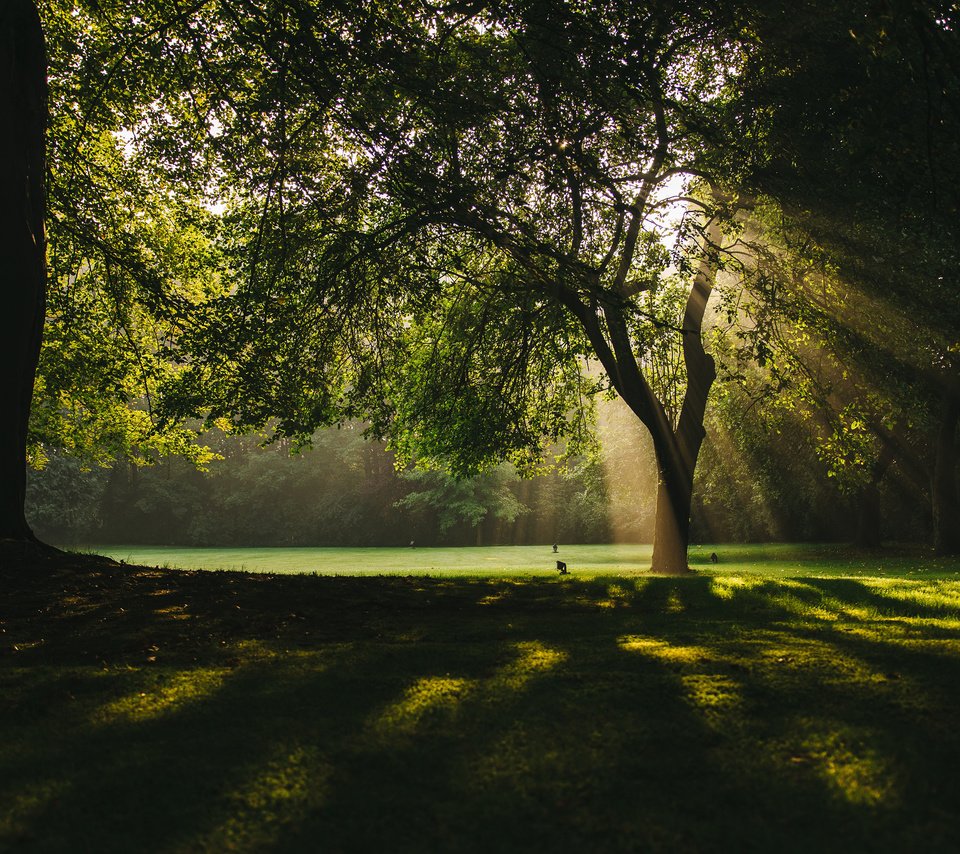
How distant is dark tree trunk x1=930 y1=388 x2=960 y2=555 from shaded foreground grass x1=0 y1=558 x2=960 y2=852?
829 inches

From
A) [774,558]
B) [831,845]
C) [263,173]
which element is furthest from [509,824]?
[774,558]

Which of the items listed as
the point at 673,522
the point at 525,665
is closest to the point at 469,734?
the point at 525,665

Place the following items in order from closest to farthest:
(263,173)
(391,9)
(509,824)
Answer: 1. (509,824)
2. (391,9)
3. (263,173)

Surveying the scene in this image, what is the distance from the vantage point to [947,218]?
962 centimetres

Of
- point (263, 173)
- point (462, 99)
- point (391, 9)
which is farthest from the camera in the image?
point (263, 173)

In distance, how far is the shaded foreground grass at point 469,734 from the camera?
274cm

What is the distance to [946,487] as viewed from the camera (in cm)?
2478

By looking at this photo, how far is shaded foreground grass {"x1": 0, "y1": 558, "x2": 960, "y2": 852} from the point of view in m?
2.74

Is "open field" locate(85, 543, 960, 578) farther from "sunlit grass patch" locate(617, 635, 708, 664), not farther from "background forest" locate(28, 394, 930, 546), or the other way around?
"sunlit grass patch" locate(617, 635, 708, 664)

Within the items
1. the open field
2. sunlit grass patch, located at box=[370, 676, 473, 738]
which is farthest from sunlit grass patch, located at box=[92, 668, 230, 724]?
the open field

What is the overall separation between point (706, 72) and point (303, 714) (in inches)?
507

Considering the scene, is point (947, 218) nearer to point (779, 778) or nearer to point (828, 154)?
point (828, 154)

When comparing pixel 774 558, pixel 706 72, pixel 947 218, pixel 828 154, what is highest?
pixel 706 72

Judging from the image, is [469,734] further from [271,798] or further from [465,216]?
→ [465,216]
